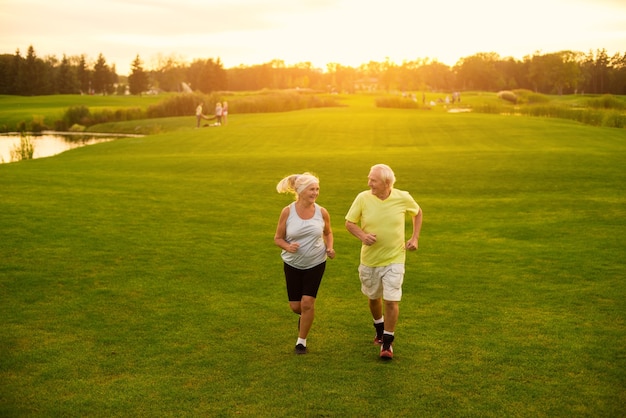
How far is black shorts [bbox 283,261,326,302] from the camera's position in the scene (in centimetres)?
815

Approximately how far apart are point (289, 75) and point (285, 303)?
622ft

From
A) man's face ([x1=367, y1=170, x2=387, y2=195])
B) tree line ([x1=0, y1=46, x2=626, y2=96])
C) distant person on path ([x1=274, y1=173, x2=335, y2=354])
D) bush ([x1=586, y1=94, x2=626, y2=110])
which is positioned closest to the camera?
man's face ([x1=367, y1=170, x2=387, y2=195])

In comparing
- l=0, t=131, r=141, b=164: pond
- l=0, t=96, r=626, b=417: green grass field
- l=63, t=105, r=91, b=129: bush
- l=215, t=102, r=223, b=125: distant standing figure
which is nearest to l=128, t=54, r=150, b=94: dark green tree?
l=63, t=105, r=91, b=129: bush

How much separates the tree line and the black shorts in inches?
A: 2342

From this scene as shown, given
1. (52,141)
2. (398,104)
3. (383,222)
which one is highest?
(398,104)

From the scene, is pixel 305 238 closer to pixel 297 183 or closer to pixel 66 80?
pixel 297 183

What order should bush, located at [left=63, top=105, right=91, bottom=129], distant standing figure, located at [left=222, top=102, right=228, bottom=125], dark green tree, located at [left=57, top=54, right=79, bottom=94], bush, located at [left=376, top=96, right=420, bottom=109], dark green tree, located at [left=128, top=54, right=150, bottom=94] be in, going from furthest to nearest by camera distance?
1. dark green tree, located at [left=128, top=54, right=150, bottom=94]
2. dark green tree, located at [left=57, top=54, right=79, bottom=94]
3. bush, located at [left=376, top=96, right=420, bottom=109]
4. bush, located at [left=63, top=105, right=91, bottom=129]
5. distant standing figure, located at [left=222, top=102, right=228, bottom=125]

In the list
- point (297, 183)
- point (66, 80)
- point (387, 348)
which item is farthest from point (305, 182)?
point (66, 80)

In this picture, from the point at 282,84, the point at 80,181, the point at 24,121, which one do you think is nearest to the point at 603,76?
the point at 24,121

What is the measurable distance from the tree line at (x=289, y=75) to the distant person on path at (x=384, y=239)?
59.9m

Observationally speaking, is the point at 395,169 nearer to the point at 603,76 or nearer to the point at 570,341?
the point at 570,341

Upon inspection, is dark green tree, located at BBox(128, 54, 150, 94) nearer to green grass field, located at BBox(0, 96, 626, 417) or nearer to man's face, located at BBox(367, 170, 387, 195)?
green grass field, located at BBox(0, 96, 626, 417)

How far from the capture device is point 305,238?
813 cm

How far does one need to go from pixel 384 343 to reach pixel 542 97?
80.0 m
